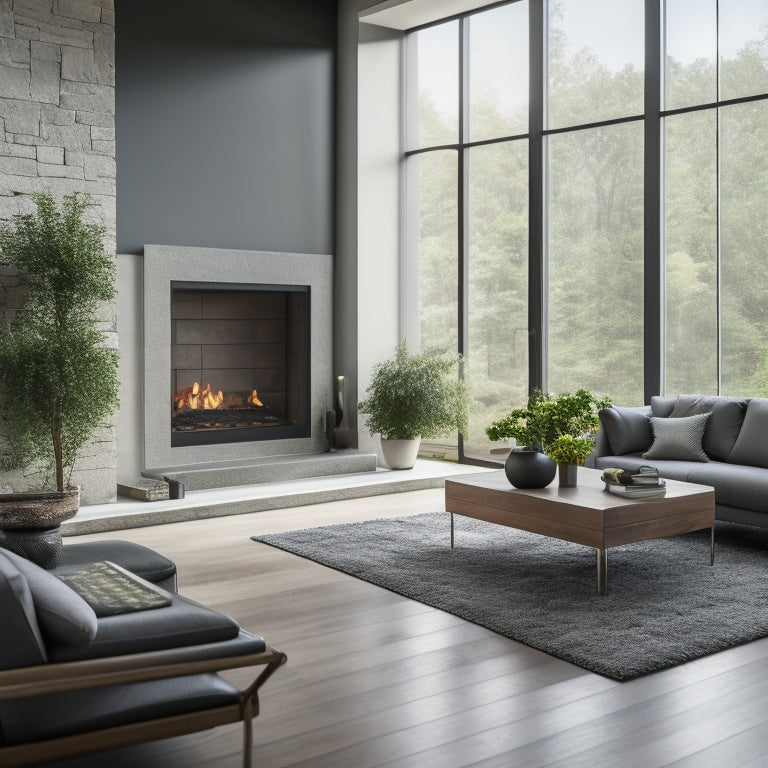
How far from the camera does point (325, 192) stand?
26.9 feet

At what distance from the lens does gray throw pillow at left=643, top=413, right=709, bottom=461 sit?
602cm

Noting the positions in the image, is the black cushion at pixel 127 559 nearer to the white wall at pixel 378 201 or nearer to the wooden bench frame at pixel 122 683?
the wooden bench frame at pixel 122 683

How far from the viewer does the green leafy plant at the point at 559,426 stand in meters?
4.88

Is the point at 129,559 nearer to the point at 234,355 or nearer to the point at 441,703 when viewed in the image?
the point at 441,703

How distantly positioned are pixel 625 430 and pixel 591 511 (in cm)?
200

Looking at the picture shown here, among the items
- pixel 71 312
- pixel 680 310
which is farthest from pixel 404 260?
pixel 71 312

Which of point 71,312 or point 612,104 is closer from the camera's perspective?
point 71,312

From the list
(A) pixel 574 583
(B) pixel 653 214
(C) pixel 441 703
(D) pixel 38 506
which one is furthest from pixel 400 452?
(C) pixel 441 703

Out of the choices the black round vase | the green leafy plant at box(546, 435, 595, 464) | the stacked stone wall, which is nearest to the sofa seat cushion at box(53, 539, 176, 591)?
the black round vase

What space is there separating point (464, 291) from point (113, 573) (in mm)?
5682

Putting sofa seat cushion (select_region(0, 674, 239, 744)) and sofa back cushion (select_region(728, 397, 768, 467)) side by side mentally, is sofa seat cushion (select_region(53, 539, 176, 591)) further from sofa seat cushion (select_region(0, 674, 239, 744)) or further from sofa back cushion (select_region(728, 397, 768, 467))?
sofa back cushion (select_region(728, 397, 768, 467))

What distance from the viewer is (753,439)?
5793 millimetres

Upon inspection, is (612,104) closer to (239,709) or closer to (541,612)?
(541,612)

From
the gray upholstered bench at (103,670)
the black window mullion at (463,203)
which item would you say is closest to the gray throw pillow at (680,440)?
the black window mullion at (463,203)
